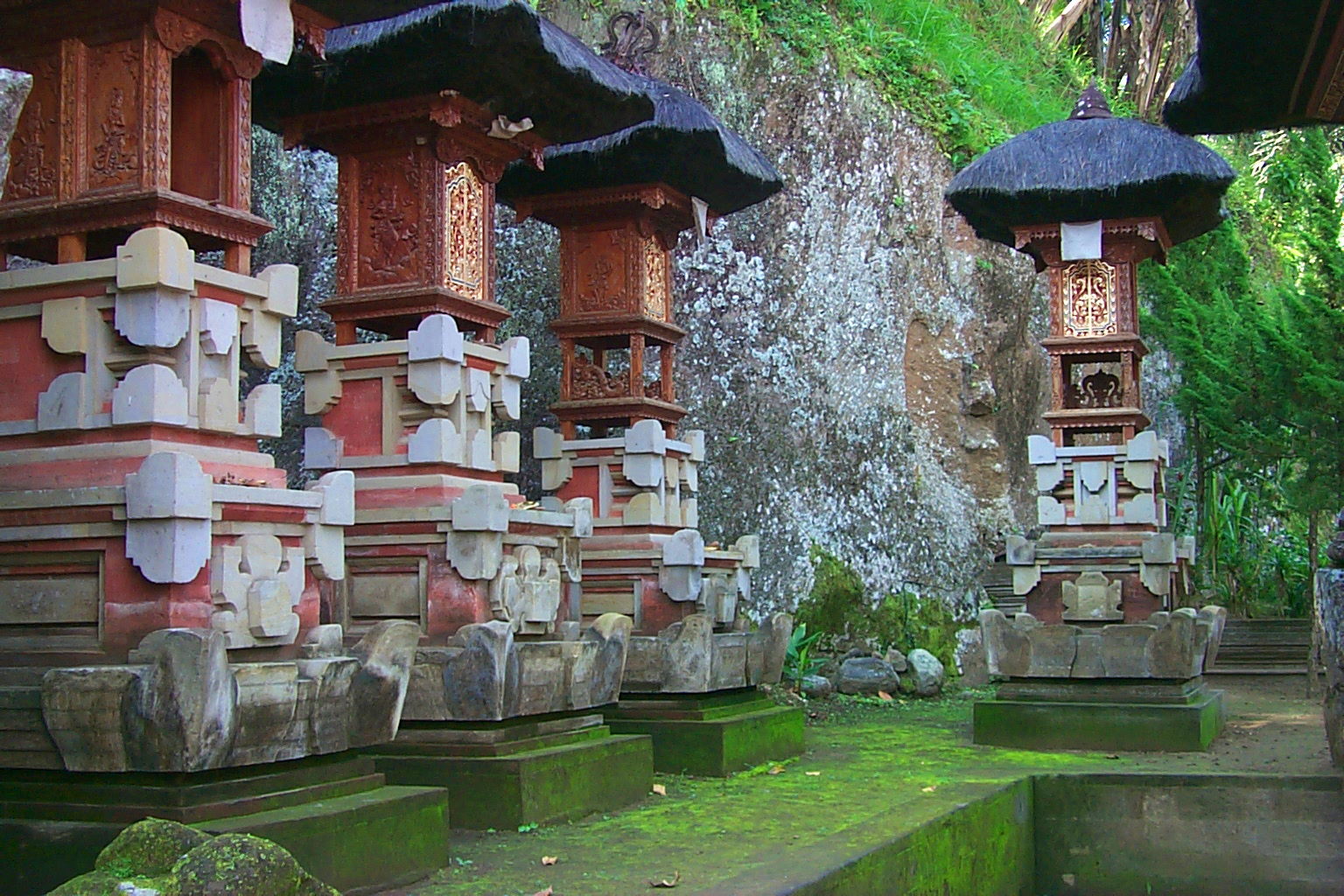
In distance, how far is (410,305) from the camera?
279 inches

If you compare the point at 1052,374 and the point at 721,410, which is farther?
the point at 721,410

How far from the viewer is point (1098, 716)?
9.42 metres

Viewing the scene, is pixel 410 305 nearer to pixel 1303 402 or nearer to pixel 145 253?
pixel 145 253

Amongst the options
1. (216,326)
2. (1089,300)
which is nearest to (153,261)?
(216,326)

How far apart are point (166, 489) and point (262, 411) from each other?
74 centimetres

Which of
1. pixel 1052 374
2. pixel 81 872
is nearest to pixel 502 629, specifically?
pixel 81 872

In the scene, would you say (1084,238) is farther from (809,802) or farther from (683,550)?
(809,802)

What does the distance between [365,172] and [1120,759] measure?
570 cm

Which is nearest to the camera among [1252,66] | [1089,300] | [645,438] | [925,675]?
[1252,66]

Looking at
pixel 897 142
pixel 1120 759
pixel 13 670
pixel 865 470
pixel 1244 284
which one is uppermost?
pixel 897 142

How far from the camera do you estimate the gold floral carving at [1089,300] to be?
10.3 metres

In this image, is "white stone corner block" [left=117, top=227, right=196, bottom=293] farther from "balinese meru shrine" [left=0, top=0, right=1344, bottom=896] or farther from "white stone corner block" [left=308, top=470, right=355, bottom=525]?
"white stone corner block" [left=308, top=470, right=355, bottom=525]

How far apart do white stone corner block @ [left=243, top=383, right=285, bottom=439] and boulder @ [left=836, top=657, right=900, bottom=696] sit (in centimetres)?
804

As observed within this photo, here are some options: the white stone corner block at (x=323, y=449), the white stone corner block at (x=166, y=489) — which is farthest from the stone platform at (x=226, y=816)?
the white stone corner block at (x=323, y=449)
